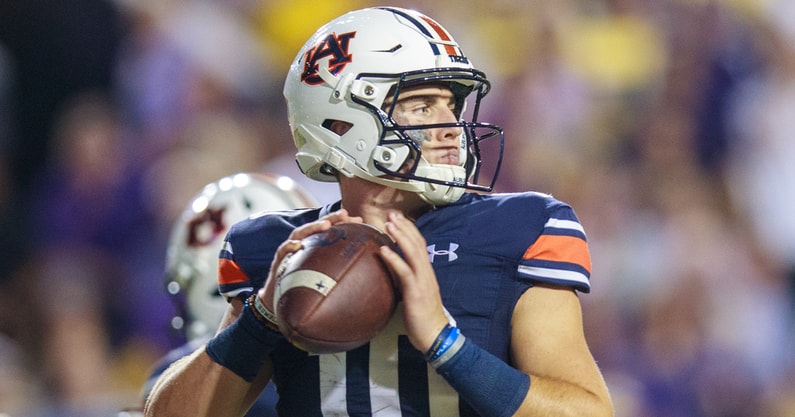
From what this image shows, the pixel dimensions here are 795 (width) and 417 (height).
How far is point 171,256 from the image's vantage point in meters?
3.24

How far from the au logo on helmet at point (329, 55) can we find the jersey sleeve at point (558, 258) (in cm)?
55

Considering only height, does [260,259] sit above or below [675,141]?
above

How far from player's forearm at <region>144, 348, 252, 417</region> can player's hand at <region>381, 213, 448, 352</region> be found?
0.48m

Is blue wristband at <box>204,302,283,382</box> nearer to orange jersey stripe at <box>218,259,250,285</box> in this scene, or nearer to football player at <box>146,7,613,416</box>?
football player at <box>146,7,613,416</box>

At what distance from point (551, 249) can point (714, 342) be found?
2970 mm

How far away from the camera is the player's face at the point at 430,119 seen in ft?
7.57

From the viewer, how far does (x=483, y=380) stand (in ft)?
6.40

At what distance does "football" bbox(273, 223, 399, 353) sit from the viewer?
6.42ft

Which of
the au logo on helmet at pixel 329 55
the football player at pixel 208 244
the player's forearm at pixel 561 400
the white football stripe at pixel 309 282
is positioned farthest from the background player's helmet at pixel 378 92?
the football player at pixel 208 244

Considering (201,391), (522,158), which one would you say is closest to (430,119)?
(201,391)

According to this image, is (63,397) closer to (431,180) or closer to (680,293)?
(680,293)

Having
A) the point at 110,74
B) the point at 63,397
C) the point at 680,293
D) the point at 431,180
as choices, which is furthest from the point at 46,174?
the point at 431,180

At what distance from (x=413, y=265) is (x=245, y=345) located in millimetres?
430

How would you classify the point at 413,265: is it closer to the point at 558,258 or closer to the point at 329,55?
the point at 558,258
